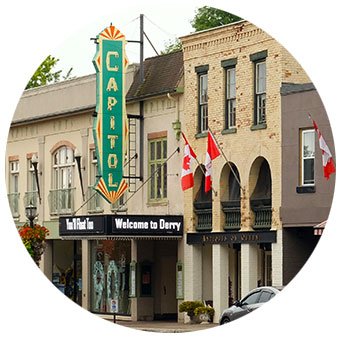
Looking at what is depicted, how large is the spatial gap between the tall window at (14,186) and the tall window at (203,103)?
14.3 meters

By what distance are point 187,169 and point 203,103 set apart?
2382mm

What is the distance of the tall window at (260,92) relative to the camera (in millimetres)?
40750

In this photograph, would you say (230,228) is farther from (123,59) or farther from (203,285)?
(123,59)

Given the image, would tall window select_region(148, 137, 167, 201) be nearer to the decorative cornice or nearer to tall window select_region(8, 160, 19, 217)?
the decorative cornice

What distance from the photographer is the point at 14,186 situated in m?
56.5

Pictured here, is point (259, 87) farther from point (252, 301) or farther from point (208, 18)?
point (208, 18)

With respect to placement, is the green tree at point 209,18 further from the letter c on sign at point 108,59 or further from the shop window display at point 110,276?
the letter c on sign at point 108,59

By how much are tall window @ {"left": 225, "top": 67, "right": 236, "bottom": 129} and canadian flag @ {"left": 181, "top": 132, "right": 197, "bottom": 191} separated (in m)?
1.50

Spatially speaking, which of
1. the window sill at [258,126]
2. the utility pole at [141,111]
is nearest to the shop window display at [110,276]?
the utility pole at [141,111]

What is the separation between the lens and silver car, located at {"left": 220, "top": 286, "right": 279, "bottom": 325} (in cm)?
3319

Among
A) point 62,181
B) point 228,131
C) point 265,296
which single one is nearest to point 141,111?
point 228,131

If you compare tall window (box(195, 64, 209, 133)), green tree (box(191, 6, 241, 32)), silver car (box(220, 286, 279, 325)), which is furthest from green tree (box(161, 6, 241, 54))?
silver car (box(220, 286, 279, 325))

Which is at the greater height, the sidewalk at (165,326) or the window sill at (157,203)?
the window sill at (157,203)

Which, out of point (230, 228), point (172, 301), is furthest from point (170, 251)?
point (230, 228)
